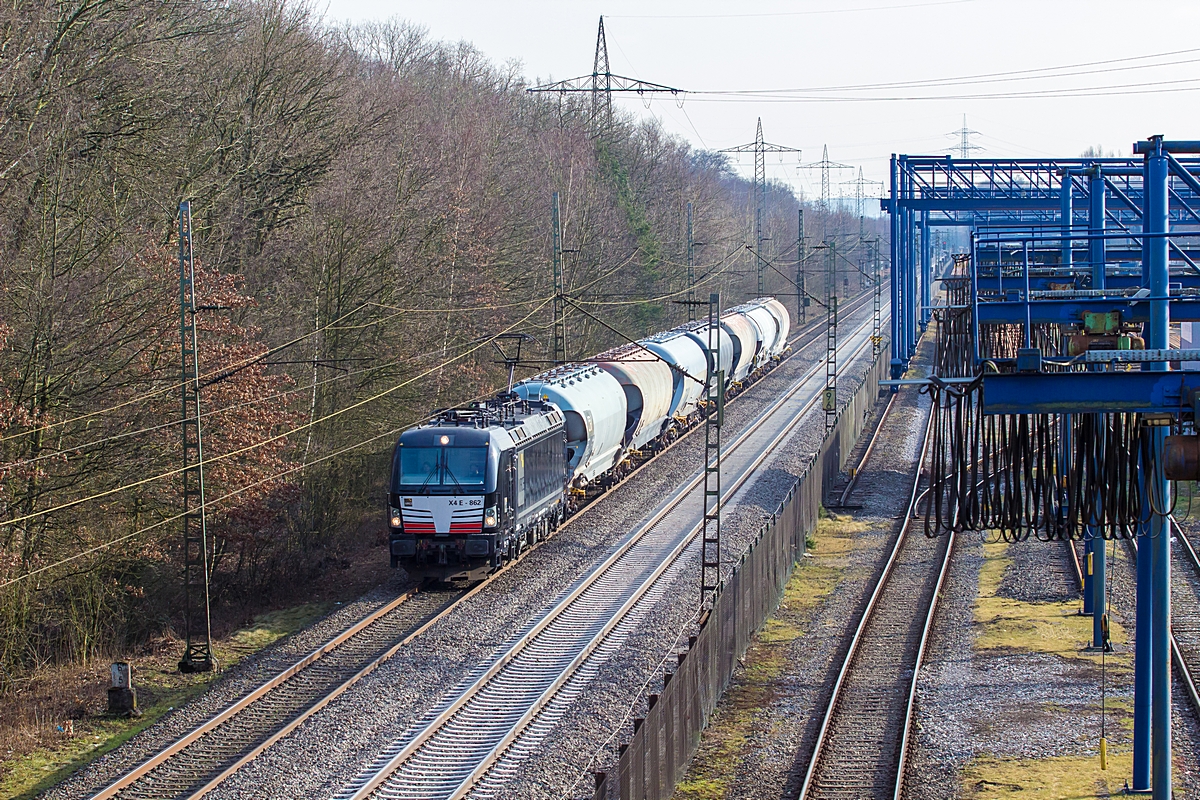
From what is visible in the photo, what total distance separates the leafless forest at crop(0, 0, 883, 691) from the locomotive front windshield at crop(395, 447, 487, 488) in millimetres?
1986

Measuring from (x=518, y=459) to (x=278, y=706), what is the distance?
755 cm

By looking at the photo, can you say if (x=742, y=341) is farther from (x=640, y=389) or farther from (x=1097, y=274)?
(x=1097, y=274)

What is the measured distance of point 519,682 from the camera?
1648 centimetres

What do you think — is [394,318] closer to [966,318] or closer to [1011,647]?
[966,318]

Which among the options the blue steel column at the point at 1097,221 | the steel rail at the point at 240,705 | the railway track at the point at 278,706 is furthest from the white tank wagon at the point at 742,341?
the blue steel column at the point at 1097,221

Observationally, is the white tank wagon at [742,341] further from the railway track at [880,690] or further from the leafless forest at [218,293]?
the railway track at [880,690]

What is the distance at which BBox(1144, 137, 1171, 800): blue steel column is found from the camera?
37.1 ft

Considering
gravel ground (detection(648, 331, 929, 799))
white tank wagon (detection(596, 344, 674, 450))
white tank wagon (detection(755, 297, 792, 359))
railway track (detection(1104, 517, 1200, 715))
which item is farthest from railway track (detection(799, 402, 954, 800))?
white tank wagon (detection(755, 297, 792, 359))

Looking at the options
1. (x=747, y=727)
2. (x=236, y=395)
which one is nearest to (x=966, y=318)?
(x=747, y=727)

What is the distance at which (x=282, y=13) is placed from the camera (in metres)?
26.4

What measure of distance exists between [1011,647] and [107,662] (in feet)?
45.4

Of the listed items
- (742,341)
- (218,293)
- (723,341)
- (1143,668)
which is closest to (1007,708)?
(1143,668)

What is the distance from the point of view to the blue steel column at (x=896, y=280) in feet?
103

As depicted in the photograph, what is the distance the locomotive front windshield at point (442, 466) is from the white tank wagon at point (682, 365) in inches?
566
